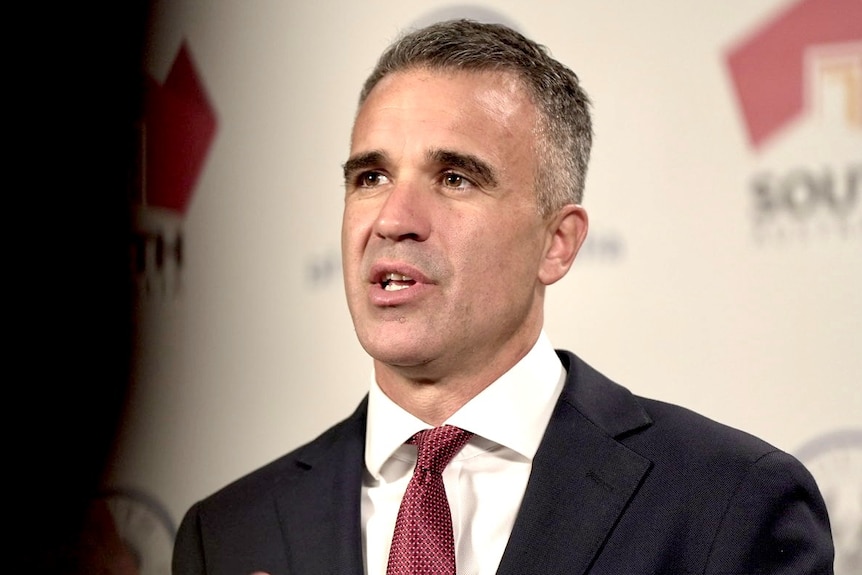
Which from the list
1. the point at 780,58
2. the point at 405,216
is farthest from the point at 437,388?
the point at 780,58

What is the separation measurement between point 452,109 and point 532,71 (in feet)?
0.68

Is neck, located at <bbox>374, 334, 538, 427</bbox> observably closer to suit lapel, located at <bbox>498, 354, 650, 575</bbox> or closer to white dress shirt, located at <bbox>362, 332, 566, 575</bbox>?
white dress shirt, located at <bbox>362, 332, 566, 575</bbox>

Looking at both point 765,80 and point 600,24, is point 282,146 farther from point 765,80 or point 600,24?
point 765,80

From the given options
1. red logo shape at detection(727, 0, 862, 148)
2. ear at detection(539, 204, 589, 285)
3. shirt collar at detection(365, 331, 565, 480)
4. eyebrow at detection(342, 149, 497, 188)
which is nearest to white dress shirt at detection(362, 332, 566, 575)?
shirt collar at detection(365, 331, 565, 480)

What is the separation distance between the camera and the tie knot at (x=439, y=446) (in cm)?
206

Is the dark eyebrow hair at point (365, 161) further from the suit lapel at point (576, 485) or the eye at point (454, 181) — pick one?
the suit lapel at point (576, 485)

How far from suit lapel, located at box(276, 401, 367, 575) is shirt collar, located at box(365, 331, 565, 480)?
0.05m

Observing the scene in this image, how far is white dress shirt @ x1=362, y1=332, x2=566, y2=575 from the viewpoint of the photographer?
2027 mm

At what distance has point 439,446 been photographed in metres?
2.06

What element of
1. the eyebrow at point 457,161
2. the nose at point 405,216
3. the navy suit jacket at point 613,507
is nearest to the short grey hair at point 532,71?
the eyebrow at point 457,161

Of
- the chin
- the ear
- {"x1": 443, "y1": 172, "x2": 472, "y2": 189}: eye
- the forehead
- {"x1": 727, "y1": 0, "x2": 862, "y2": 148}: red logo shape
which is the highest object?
{"x1": 727, "y1": 0, "x2": 862, "y2": 148}: red logo shape

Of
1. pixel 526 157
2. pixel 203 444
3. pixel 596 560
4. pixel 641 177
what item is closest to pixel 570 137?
pixel 526 157

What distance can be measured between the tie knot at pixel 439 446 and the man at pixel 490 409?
0.01m

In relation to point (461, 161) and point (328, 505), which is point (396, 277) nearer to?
point (461, 161)
